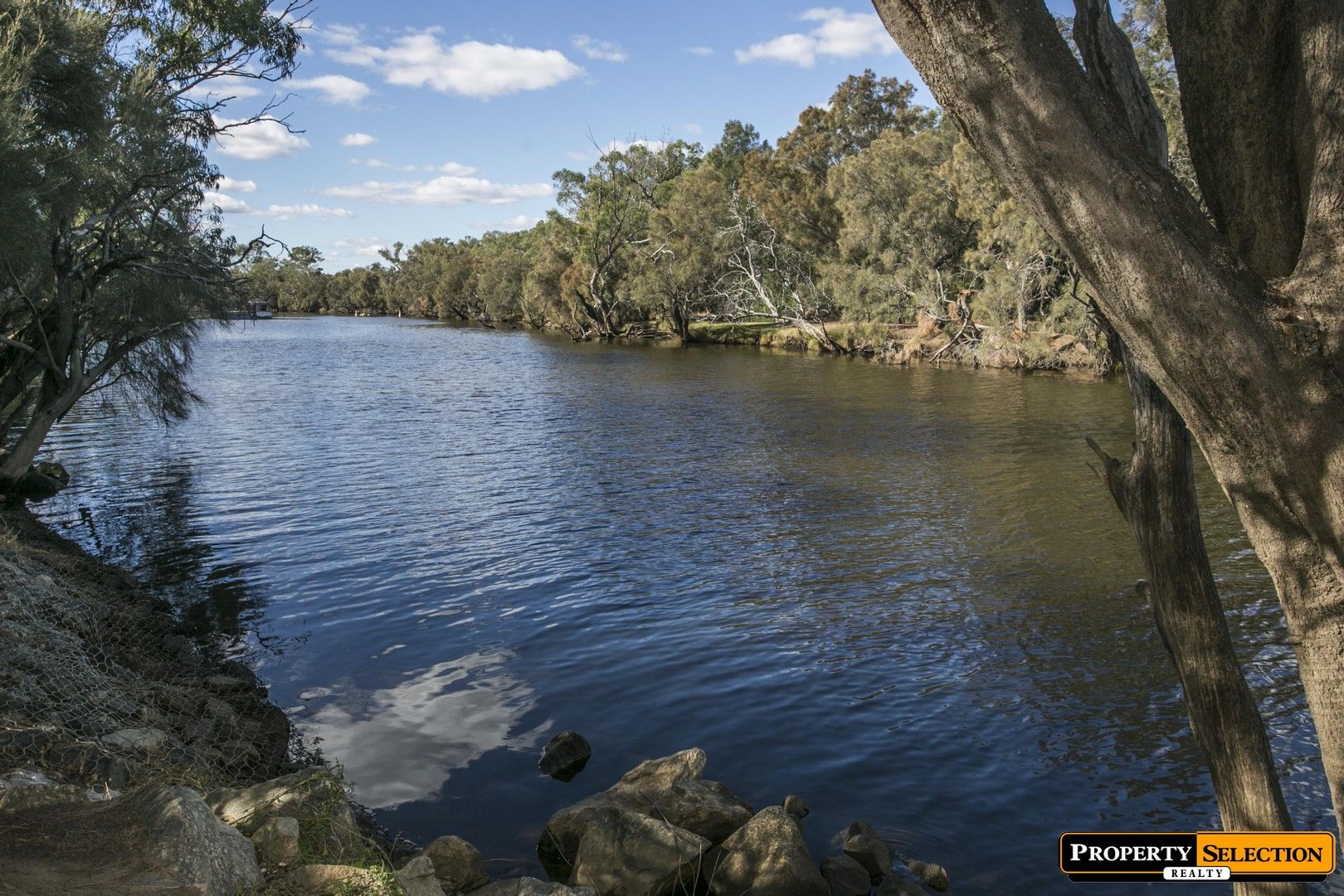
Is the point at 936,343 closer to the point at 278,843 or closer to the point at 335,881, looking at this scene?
the point at 278,843

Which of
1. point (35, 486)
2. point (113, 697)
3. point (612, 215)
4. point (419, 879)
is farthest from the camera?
point (612, 215)

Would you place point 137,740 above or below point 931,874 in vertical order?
above

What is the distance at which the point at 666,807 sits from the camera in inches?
288

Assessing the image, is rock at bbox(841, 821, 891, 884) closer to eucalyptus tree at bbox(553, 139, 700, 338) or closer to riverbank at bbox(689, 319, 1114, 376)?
riverbank at bbox(689, 319, 1114, 376)

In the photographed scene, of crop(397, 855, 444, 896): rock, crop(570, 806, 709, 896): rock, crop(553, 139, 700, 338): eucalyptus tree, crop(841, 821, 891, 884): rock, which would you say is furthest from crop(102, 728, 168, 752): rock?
crop(553, 139, 700, 338): eucalyptus tree

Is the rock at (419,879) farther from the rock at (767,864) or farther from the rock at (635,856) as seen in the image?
the rock at (767,864)

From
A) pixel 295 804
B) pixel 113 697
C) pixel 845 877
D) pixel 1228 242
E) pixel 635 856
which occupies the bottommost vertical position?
pixel 845 877

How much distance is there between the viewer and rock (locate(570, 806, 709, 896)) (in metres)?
6.38

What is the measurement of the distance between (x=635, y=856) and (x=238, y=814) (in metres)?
2.53

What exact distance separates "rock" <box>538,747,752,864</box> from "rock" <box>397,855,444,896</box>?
63.5 inches

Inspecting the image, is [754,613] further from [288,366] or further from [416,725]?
[288,366]

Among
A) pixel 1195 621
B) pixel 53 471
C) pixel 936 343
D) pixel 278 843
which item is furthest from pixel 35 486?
pixel 936 343

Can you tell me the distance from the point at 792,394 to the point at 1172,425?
32.1 m

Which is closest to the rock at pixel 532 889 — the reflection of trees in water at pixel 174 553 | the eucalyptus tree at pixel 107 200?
the reflection of trees in water at pixel 174 553
